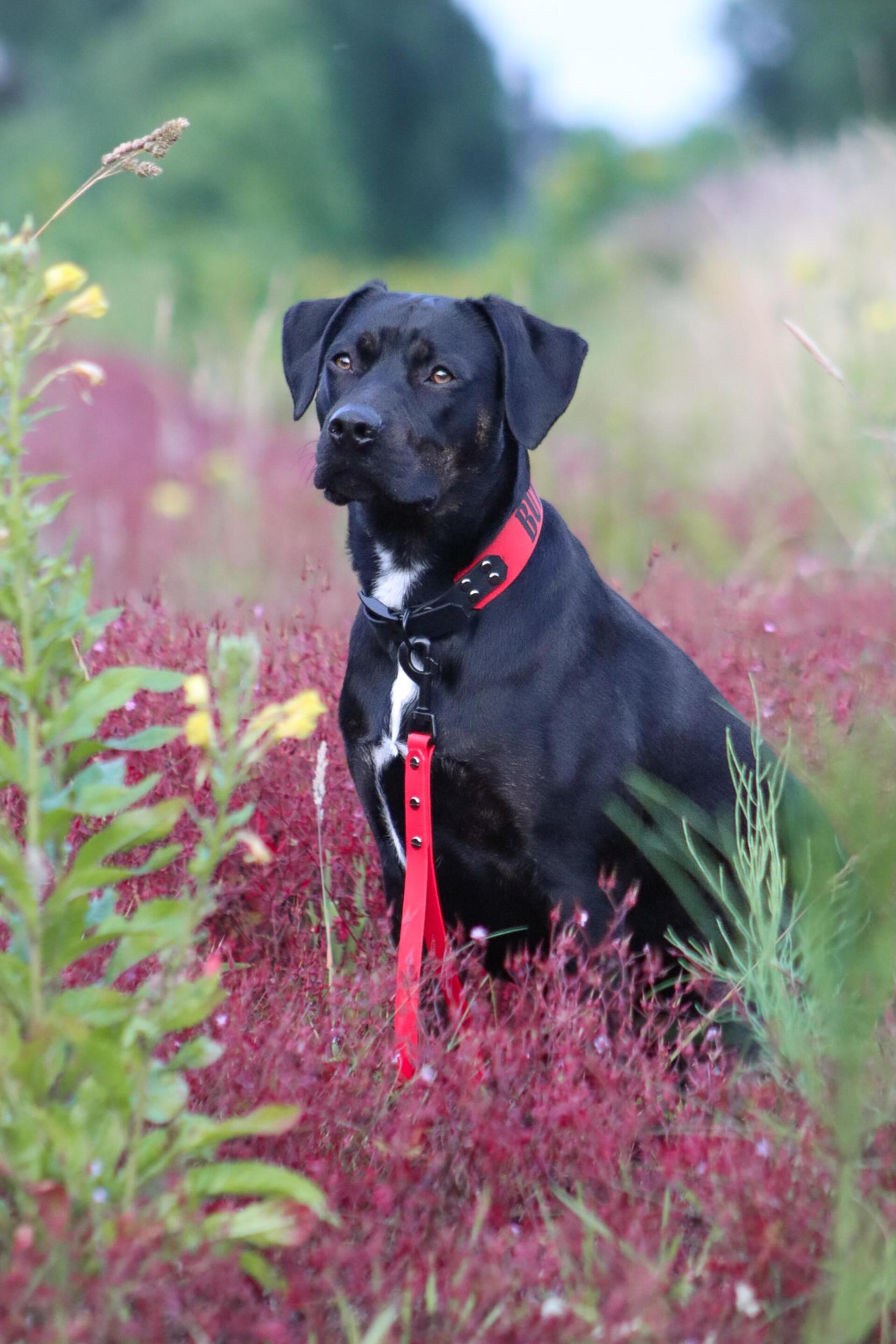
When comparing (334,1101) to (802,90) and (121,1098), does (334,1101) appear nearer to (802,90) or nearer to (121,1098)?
(121,1098)

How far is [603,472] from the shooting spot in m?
8.20

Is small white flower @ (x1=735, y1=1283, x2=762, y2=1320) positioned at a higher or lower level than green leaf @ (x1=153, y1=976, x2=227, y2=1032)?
lower

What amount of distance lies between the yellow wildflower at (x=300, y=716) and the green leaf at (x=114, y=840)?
163 mm

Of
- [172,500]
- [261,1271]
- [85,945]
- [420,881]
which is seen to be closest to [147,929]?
[85,945]

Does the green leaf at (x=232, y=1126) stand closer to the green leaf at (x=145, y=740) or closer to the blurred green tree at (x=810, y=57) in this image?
the green leaf at (x=145, y=740)

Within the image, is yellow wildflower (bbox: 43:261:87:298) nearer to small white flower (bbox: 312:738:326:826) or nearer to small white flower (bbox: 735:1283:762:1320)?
small white flower (bbox: 312:738:326:826)

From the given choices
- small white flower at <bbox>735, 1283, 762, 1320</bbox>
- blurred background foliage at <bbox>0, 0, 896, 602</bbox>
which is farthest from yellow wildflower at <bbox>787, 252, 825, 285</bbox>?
small white flower at <bbox>735, 1283, 762, 1320</bbox>

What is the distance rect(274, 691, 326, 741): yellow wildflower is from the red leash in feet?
2.96

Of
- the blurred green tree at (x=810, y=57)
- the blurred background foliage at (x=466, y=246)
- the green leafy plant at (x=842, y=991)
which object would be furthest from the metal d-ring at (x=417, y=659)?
the blurred green tree at (x=810, y=57)

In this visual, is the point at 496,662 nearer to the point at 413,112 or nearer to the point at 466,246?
the point at 466,246

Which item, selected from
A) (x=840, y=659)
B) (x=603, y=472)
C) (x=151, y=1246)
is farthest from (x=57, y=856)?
(x=603, y=472)

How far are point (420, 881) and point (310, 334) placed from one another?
4.71ft

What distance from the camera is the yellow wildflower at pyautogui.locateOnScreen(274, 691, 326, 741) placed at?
147cm

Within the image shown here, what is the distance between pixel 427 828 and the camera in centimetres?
258
